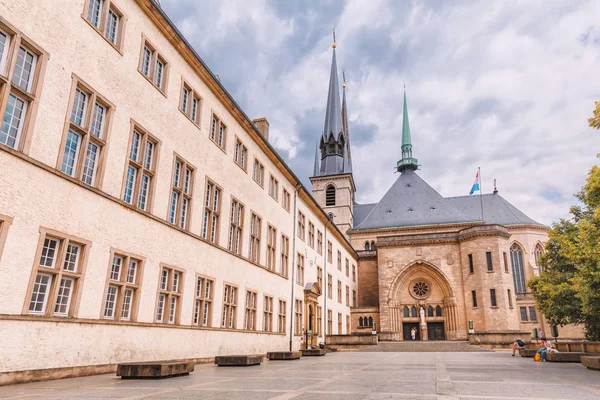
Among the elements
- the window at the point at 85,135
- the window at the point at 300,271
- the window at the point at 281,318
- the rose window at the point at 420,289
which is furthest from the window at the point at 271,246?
the rose window at the point at 420,289

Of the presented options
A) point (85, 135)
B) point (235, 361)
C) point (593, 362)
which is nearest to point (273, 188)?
point (235, 361)

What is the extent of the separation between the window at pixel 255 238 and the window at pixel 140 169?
8.77m

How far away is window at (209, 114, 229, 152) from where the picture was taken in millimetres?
19141

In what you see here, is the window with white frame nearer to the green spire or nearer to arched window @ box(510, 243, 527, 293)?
arched window @ box(510, 243, 527, 293)

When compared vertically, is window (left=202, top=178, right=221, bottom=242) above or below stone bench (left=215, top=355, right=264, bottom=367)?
above

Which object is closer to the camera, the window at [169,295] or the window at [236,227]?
the window at [169,295]

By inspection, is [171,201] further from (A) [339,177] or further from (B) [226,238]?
(A) [339,177]

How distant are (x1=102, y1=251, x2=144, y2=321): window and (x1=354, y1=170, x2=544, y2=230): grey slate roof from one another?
155ft

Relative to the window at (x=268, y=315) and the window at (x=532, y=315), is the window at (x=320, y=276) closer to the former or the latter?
the window at (x=268, y=315)

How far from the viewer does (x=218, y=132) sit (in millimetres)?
19641

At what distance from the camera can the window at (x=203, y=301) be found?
655 inches

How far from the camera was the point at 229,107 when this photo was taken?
20750mm

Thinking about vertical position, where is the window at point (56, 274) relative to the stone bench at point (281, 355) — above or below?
above

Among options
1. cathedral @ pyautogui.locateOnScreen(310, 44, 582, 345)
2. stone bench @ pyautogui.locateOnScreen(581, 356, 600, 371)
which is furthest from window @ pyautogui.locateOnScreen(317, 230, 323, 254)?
stone bench @ pyautogui.locateOnScreen(581, 356, 600, 371)
